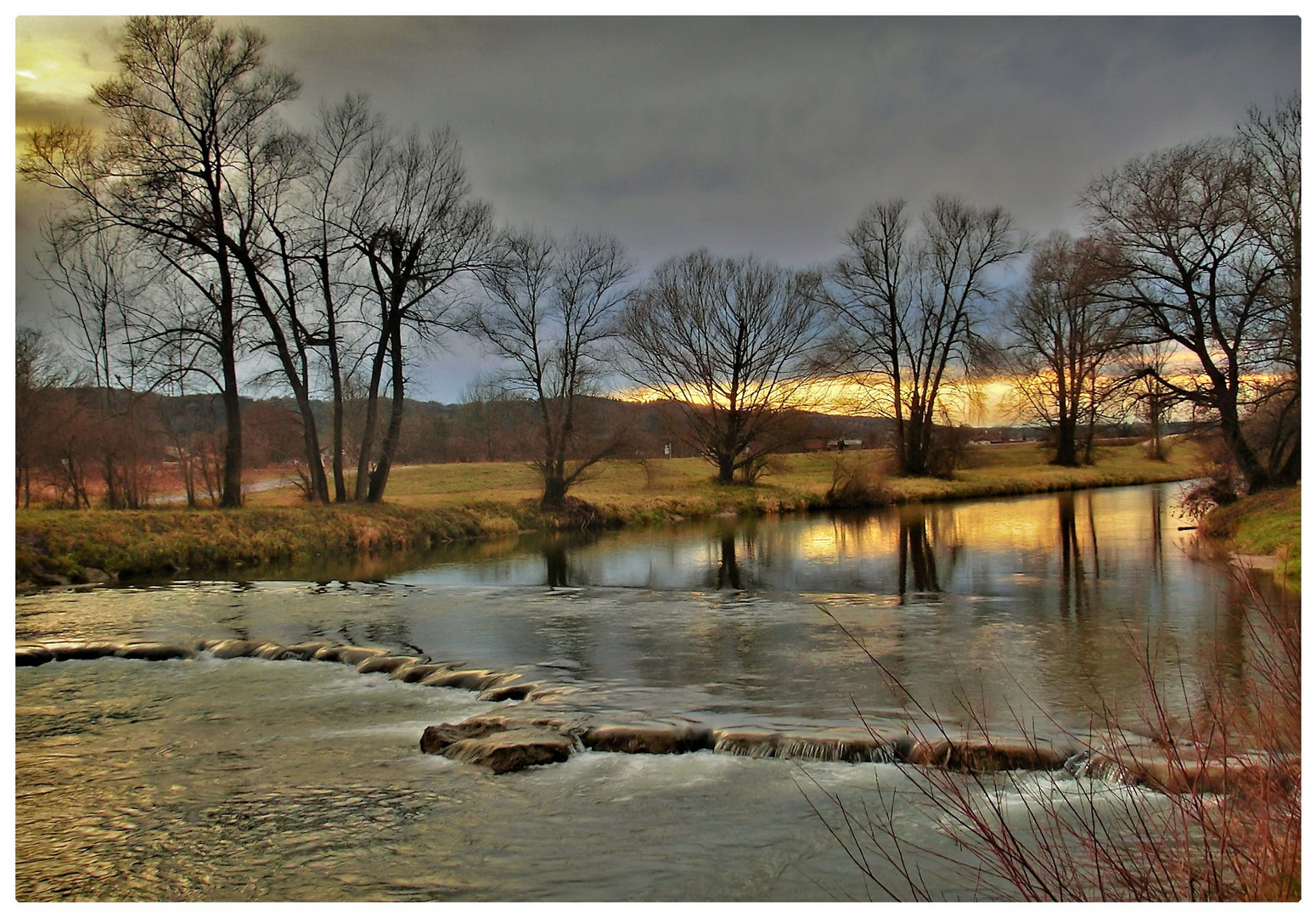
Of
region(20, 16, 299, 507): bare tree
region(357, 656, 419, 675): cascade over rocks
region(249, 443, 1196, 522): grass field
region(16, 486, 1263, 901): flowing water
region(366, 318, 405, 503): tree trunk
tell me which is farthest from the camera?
Answer: region(249, 443, 1196, 522): grass field

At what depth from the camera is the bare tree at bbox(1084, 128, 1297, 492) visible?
1412 cm

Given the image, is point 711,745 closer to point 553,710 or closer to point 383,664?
point 553,710

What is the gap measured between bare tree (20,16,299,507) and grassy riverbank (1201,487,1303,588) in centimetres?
1615

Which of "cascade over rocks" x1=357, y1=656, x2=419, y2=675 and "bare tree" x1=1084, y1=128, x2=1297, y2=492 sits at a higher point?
"bare tree" x1=1084, y1=128, x2=1297, y2=492

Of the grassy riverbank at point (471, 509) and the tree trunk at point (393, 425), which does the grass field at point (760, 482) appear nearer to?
the grassy riverbank at point (471, 509)

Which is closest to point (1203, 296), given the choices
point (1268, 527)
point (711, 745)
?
point (1268, 527)

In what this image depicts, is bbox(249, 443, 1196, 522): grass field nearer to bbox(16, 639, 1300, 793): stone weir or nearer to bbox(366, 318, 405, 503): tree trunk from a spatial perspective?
bbox(366, 318, 405, 503): tree trunk

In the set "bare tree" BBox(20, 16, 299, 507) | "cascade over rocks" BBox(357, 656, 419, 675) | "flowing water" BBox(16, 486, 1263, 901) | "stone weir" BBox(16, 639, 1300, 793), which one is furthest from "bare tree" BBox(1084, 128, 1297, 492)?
"bare tree" BBox(20, 16, 299, 507)

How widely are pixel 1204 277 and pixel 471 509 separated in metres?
17.7

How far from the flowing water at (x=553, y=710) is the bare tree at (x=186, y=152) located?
7.54 m

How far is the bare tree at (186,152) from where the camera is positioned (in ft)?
53.7

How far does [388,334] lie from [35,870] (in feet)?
66.3

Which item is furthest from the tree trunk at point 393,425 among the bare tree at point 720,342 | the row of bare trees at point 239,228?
the bare tree at point 720,342
